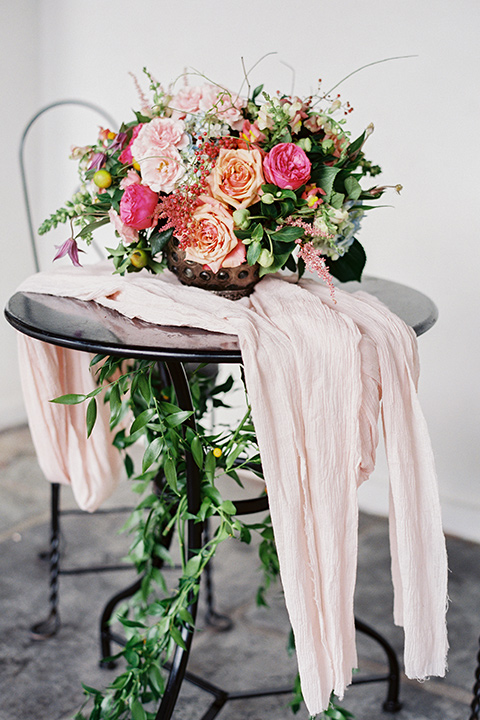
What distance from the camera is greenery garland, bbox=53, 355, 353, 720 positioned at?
120 centimetres

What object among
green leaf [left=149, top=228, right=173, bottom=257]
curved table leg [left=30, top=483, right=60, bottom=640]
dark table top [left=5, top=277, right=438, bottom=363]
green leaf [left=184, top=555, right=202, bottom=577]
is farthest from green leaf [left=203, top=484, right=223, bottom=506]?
curved table leg [left=30, top=483, right=60, bottom=640]

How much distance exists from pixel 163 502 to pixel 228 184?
71 centimetres

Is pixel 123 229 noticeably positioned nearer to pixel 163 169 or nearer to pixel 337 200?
pixel 163 169

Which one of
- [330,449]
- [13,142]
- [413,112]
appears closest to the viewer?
[330,449]

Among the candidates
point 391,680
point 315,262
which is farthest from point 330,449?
point 391,680

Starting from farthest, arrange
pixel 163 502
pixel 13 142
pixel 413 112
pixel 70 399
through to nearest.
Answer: pixel 13 142, pixel 413 112, pixel 163 502, pixel 70 399

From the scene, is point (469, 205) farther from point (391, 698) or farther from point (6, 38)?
point (6, 38)

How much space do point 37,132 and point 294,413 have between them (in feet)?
8.24

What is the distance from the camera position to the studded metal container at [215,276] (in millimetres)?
1249

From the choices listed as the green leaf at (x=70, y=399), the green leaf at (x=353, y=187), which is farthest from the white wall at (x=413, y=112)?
the green leaf at (x=70, y=399)

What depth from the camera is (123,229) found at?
121cm

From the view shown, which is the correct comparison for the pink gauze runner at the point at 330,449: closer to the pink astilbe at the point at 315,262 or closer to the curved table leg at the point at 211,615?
the pink astilbe at the point at 315,262

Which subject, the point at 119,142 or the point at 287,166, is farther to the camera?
the point at 119,142

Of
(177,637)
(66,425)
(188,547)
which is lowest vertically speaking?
(177,637)
